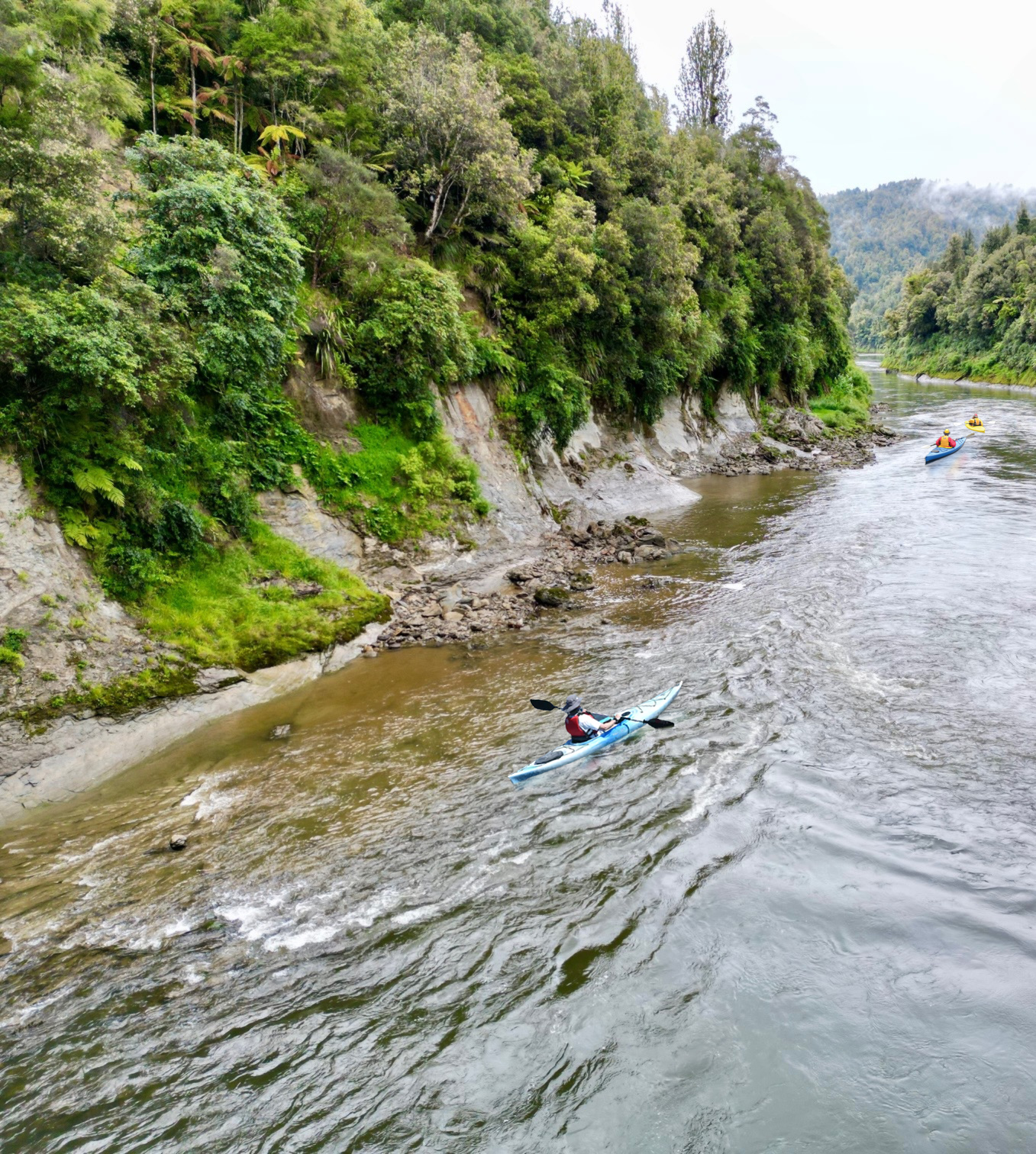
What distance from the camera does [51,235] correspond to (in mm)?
10930

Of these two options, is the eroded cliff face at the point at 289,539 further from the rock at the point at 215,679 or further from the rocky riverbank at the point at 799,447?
the rocky riverbank at the point at 799,447

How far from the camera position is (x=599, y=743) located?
1085cm

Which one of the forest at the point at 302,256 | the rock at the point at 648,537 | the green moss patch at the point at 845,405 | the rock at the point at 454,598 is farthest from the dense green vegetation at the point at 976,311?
the rock at the point at 454,598

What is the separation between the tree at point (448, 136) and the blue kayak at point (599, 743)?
18100mm

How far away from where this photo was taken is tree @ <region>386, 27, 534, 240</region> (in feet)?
66.6

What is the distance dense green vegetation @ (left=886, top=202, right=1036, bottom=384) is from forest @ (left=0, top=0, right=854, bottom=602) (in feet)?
174

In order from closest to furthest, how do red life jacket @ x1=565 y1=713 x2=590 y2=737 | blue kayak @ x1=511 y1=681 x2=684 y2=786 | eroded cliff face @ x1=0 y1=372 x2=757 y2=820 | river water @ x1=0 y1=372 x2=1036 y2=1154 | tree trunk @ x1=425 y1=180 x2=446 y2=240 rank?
1. river water @ x1=0 y1=372 x2=1036 y2=1154
2. eroded cliff face @ x1=0 y1=372 x2=757 y2=820
3. blue kayak @ x1=511 y1=681 x2=684 y2=786
4. red life jacket @ x1=565 y1=713 x2=590 y2=737
5. tree trunk @ x1=425 y1=180 x2=446 y2=240

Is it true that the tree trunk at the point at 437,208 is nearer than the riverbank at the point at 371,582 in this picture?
No

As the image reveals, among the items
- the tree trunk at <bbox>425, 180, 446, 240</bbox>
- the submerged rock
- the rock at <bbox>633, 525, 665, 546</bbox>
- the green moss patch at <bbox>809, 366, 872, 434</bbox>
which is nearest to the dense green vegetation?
the green moss patch at <bbox>809, 366, 872, 434</bbox>

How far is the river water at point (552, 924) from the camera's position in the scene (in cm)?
581

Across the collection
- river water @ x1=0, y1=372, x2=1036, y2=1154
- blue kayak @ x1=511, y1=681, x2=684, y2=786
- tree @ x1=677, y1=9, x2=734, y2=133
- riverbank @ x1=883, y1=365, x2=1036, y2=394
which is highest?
tree @ x1=677, y1=9, x2=734, y2=133

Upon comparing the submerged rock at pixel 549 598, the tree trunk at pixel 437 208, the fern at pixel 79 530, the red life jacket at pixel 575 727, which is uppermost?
the tree trunk at pixel 437 208

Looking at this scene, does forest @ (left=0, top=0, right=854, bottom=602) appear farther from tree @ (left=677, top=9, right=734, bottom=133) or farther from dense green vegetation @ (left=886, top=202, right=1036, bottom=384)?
dense green vegetation @ (left=886, top=202, right=1036, bottom=384)

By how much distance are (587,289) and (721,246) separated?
18.5 meters
